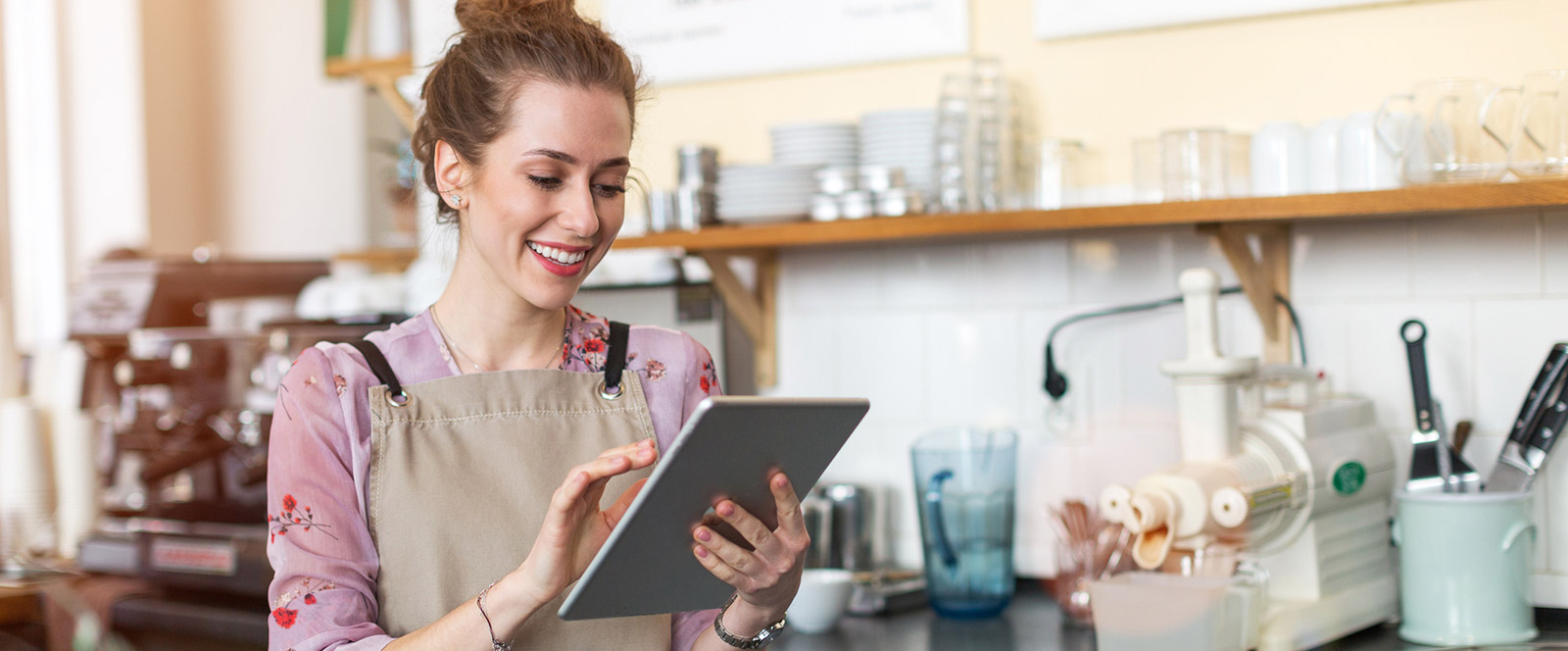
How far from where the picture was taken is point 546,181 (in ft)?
3.45

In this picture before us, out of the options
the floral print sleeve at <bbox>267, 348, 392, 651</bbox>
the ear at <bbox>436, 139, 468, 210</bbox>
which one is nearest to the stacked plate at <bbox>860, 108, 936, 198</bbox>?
the ear at <bbox>436, 139, 468, 210</bbox>

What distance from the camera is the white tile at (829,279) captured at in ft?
7.02

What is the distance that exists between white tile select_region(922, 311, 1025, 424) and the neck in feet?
3.26

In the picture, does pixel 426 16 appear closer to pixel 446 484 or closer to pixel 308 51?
pixel 308 51

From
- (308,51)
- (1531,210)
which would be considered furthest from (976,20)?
(308,51)

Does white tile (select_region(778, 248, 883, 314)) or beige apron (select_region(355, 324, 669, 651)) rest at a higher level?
white tile (select_region(778, 248, 883, 314))

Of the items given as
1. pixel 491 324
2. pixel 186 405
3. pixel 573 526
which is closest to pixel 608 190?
pixel 491 324

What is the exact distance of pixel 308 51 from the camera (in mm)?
3391

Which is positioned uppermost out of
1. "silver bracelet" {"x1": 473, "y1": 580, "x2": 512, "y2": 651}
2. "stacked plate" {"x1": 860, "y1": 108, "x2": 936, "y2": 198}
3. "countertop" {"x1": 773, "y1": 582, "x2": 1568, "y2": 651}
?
"stacked plate" {"x1": 860, "y1": 108, "x2": 936, "y2": 198}

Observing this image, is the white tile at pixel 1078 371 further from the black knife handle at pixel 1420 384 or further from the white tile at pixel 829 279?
the black knife handle at pixel 1420 384

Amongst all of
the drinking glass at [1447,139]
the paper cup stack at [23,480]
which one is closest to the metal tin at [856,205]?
the drinking glass at [1447,139]

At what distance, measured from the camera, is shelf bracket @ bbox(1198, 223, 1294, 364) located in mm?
1762

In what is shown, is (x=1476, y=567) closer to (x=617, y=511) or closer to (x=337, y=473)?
(x=617, y=511)

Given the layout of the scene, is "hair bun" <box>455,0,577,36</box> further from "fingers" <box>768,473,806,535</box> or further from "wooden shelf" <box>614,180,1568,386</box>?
"wooden shelf" <box>614,180,1568,386</box>
